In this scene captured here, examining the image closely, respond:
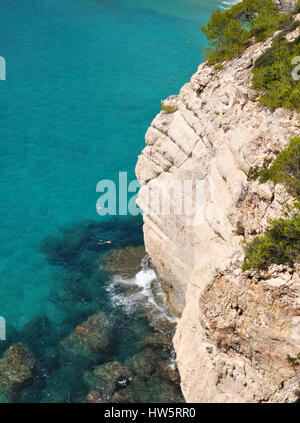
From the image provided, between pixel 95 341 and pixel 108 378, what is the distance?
8.80 ft

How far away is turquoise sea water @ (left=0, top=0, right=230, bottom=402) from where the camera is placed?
30.3 m

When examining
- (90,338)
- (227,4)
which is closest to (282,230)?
(90,338)

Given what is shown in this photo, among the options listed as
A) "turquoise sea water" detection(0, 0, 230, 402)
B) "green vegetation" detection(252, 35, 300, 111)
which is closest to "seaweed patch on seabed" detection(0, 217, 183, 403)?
"turquoise sea water" detection(0, 0, 230, 402)

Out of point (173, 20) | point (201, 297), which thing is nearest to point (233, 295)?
point (201, 297)

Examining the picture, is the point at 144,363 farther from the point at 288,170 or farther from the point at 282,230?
the point at 288,170

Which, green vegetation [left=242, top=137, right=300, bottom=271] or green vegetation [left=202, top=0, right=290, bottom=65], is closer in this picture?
green vegetation [left=242, top=137, right=300, bottom=271]

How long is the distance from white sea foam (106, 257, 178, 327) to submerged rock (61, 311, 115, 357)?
6.75 ft

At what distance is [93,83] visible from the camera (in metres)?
54.1

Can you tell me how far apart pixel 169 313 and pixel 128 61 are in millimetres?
40952

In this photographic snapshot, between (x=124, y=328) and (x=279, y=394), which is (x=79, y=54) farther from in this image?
(x=279, y=394)

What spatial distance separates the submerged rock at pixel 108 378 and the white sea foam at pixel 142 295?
13.3ft

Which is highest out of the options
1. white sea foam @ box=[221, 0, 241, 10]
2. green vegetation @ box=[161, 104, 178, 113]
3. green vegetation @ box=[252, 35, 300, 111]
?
white sea foam @ box=[221, 0, 241, 10]

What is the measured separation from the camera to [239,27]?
2503cm

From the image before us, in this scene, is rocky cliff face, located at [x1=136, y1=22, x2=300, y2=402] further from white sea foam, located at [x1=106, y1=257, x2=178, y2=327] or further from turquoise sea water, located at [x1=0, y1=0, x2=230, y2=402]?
turquoise sea water, located at [x1=0, y1=0, x2=230, y2=402]
